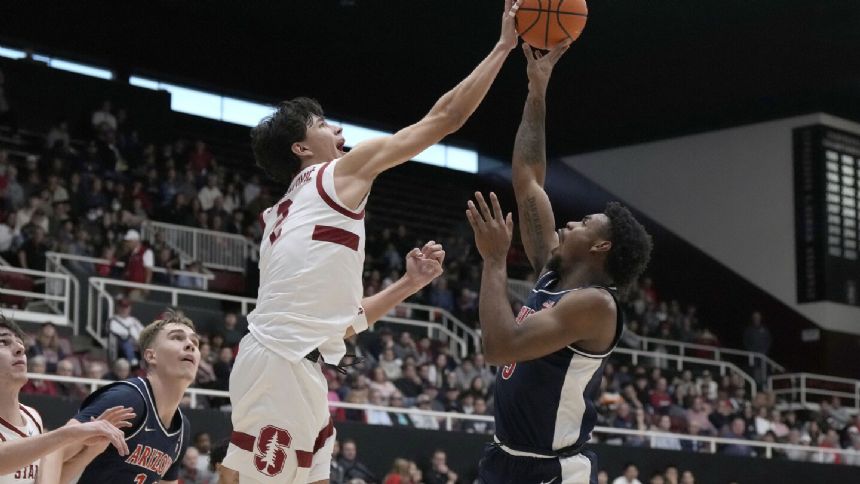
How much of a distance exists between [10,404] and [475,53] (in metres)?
18.3

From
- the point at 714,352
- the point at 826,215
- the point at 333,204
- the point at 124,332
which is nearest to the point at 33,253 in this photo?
the point at 124,332

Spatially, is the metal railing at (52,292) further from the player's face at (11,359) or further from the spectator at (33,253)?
the player's face at (11,359)

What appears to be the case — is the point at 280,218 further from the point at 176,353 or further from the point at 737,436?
the point at 737,436

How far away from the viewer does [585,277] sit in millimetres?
5719

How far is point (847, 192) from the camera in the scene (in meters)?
24.8

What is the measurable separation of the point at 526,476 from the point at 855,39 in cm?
1828

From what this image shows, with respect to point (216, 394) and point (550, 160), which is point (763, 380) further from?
point (216, 394)

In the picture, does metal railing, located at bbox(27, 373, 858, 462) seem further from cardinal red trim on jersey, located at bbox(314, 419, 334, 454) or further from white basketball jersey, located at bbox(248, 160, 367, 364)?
white basketball jersey, located at bbox(248, 160, 367, 364)

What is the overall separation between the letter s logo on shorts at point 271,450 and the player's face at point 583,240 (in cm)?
151

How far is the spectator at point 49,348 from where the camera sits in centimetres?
1331

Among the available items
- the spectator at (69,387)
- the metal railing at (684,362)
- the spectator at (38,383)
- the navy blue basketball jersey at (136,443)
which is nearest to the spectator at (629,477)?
the metal railing at (684,362)

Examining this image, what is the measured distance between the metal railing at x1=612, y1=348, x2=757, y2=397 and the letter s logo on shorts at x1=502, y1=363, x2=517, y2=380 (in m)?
14.9

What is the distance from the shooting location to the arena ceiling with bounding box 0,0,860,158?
2147 centimetres

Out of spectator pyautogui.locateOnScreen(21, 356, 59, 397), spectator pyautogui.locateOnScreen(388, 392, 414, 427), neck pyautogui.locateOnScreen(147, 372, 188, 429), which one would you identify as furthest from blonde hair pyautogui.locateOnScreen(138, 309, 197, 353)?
spectator pyautogui.locateOnScreen(388, 392, 414, 427)
